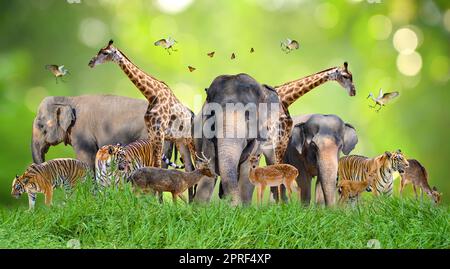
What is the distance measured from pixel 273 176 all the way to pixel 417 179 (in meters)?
0.92

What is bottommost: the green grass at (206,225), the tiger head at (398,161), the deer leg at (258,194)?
the green grass at (206,225)

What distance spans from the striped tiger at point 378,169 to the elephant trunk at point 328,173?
0.20 feet

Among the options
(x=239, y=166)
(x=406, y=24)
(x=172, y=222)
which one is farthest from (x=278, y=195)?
(x=406, y=24)

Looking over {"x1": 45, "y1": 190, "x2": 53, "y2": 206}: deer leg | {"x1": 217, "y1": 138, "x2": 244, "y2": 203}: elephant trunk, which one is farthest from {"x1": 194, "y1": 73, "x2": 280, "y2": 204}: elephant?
{"x1": 45, "y1": 190, "x2": 53, "y2": 206}: deer leg

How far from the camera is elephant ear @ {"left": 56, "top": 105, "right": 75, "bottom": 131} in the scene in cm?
558

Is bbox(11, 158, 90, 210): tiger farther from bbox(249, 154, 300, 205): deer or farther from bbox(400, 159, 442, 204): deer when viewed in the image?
bbox(400, 159, 442, 204): deer

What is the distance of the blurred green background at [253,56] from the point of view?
4.95m

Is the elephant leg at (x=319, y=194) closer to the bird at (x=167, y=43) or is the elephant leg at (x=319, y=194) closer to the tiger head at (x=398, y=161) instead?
the tiger head at (x=398, y=161)

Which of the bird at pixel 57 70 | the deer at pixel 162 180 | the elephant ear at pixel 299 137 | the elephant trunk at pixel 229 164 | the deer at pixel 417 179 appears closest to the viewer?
the deer at pixel 162 180

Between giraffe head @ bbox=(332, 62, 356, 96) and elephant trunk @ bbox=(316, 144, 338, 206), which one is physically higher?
giraffe head @ bbox=(332, 62, 356, 96)

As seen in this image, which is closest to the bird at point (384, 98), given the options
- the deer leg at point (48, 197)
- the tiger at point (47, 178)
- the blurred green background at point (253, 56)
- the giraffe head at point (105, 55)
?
the blurred green background at point (253, 56)

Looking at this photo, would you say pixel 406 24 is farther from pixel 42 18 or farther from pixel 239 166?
pixel 42 18

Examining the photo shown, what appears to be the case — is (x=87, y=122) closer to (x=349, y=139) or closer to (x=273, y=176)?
(x=273, y=176)

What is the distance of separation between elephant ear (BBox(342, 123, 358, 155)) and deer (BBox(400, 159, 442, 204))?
0.38 m
